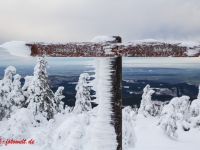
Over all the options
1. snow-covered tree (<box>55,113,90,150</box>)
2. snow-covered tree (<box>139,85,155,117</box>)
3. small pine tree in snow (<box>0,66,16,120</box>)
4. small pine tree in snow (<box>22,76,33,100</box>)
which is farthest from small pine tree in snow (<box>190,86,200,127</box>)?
small pine tree in snow (<box>0,66,16,120</box>)

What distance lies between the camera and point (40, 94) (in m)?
24.8

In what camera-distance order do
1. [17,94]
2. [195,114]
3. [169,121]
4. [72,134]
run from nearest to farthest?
[72,134]
[169,121]
[17,94]
[195,114]

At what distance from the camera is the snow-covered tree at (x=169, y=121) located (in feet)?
73.7

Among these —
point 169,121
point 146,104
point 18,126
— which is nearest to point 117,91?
point 18,126

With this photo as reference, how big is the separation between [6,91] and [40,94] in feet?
17.4

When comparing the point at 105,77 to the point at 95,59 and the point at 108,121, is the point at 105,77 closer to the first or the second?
the point at 95,59

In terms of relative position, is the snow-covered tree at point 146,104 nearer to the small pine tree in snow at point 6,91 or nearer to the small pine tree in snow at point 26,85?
the small pine tree in snow at point 26,85

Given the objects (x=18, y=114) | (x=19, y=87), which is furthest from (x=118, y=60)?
(x=19, y=87)

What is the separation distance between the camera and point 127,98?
7338 cm

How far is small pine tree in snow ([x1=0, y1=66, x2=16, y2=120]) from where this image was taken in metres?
25.7

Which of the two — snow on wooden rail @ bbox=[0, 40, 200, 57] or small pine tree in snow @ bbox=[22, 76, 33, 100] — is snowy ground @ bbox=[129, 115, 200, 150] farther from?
snow on wooden rail @ bbox=[0, 40, 200, 57]

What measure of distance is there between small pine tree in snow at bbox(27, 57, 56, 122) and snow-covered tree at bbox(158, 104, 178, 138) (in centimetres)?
1437

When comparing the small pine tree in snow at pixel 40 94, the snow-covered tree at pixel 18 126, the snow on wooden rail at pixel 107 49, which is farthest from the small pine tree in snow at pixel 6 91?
the snow on wooden rail at pixel 107 49

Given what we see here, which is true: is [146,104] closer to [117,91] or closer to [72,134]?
[72,134]
